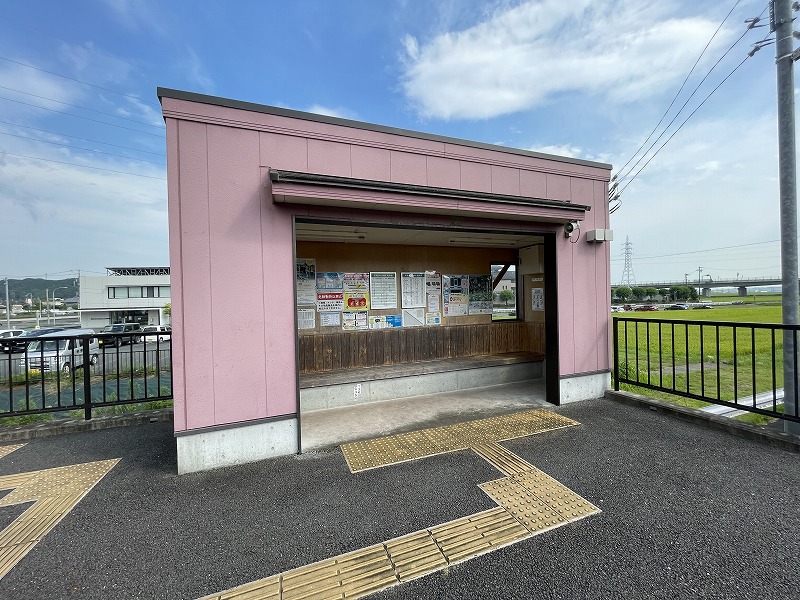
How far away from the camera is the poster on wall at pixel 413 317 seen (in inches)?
249

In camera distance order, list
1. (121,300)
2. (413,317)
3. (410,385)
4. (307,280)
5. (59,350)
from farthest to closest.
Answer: (121,300) < (413,317) < (59,350) < (307,280) < (410,385)

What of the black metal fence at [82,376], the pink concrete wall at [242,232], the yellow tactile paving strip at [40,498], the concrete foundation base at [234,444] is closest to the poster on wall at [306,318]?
the black metal fence at [82,376]

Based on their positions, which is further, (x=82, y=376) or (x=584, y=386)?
(x=82, y=376)

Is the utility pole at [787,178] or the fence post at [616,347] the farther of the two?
the fence post at [616,347]

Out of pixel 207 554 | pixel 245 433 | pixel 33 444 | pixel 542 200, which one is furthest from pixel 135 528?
pixel 542 200

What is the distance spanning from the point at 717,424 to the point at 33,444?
731 centimetres

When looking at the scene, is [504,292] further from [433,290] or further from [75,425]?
[75,425]

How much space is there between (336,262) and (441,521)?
4401 mm

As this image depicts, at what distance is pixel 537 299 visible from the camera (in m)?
6.61

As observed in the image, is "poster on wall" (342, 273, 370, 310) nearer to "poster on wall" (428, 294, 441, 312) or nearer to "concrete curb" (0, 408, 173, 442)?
"poster on wall" (428, 294, 441, 312)

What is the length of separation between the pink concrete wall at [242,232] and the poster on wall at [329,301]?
8.11ft

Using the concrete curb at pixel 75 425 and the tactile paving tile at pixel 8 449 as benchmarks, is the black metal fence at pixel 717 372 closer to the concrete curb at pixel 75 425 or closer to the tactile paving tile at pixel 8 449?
the concrete curb at pixel 75 425

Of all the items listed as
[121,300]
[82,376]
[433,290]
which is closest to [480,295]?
[433,290]

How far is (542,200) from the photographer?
13.9 feet
